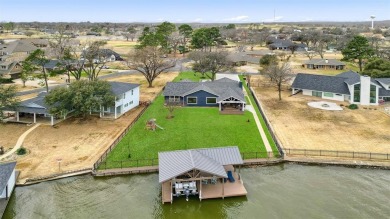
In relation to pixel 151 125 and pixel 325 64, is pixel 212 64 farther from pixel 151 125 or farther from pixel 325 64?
pixel 325 64

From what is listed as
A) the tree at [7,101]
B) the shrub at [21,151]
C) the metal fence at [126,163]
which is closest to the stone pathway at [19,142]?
the shrub at [21,151]

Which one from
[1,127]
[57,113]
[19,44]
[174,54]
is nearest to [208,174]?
[57,113]

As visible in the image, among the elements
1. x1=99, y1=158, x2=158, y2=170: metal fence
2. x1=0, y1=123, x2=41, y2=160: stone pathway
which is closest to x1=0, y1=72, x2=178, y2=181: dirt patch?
x1=0, y1=123, x2=41, y2=160: stone pathway

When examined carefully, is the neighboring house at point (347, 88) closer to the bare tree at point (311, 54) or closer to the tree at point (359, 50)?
the tree at point (359, 50)

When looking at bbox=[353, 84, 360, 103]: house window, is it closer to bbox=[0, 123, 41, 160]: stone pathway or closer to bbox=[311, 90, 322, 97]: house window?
bbox=[311, 90, 322, 97]: house window

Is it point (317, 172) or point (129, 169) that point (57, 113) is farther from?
point (317, 172)

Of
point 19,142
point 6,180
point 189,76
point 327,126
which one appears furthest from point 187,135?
point 189,76
